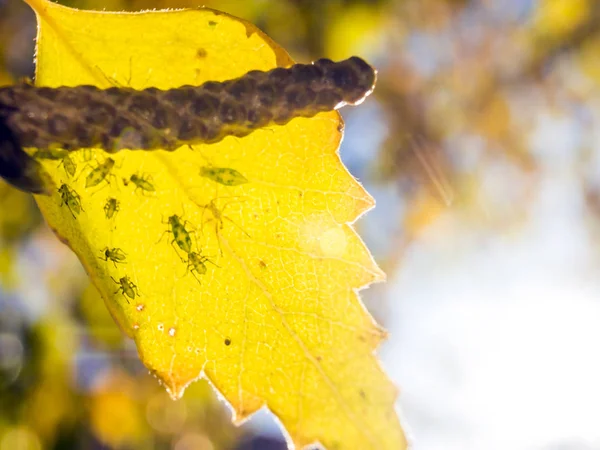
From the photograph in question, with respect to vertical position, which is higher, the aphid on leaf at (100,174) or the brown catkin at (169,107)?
the brown catkin at (169,107)

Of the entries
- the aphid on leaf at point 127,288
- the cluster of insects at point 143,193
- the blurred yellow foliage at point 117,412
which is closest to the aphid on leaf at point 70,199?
the cluster of insects at point 143,193

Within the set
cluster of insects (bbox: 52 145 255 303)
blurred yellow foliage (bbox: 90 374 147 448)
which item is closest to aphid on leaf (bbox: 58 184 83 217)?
cluster of insects (bbox: 52 145 255 303)

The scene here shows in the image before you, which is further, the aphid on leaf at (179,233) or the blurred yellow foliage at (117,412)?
the blurred yellow foliage at (117,412)

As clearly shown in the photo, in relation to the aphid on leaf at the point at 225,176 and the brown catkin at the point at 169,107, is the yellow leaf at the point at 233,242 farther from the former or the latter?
the brown catkin at the point at 169,107

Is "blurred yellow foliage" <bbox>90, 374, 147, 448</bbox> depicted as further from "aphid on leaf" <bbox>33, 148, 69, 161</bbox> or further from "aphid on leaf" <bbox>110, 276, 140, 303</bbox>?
"aphid on leaf" <bbox>33, 148, 69, 161</bbox>

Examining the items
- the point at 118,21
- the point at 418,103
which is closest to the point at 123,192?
the point at 118,21

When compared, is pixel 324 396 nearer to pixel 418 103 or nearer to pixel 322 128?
pixel 322 128
